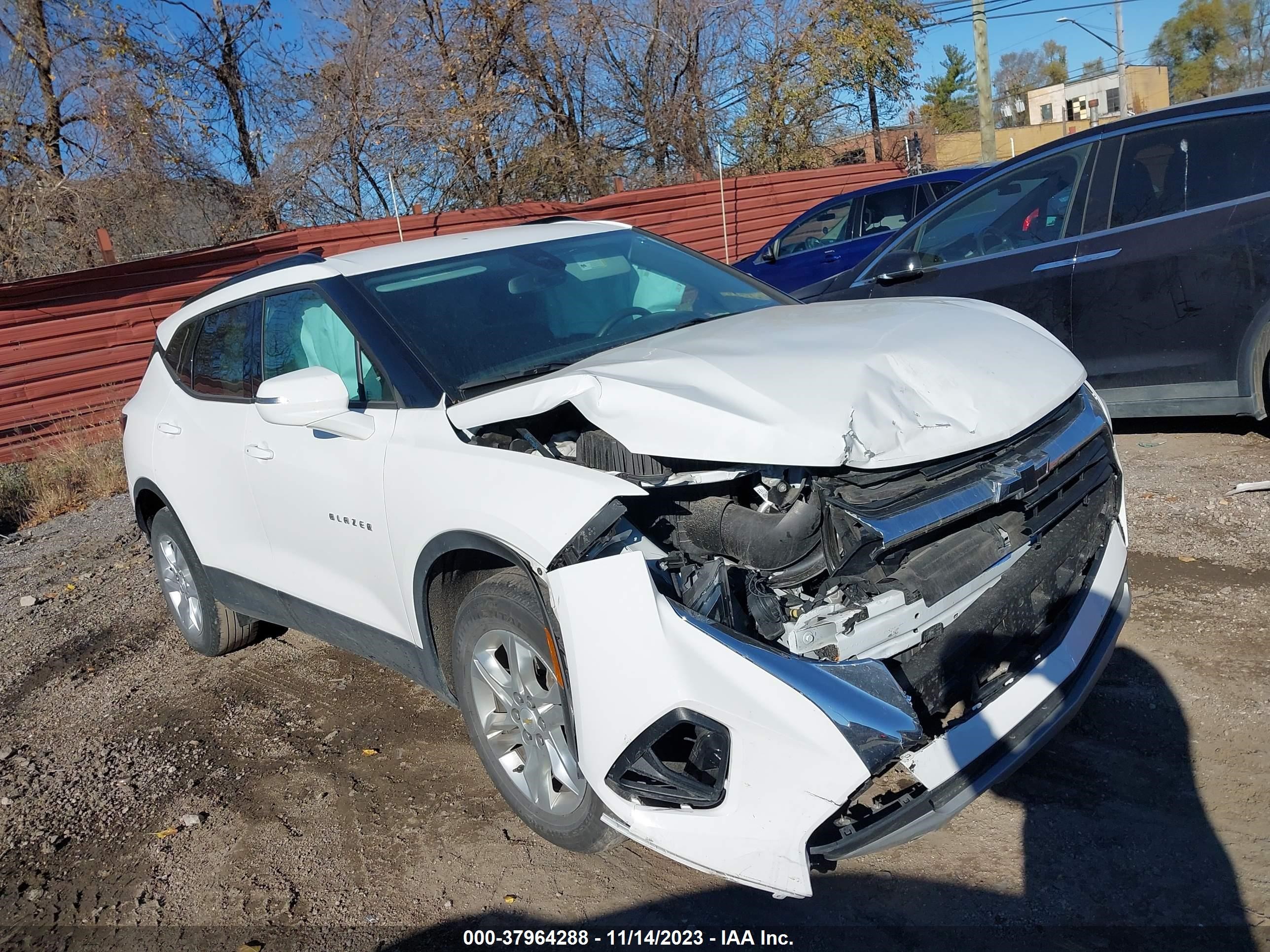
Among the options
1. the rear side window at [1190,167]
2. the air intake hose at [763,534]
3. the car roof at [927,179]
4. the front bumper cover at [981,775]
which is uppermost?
Result: the car roof at [927,179]

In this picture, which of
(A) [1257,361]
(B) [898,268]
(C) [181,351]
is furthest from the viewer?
(B) [898,268]

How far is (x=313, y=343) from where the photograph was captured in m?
3.96

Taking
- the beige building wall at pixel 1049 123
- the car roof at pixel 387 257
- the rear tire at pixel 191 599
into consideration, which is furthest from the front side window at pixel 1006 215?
the beige building wall at pixel 1049 123

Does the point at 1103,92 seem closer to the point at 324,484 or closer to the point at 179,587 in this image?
the point at 179,587

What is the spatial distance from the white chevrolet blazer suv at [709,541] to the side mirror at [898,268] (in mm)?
2088

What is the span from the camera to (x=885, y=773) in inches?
93.5

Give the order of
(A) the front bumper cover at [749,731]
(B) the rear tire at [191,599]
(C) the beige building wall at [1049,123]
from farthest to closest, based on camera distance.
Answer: (C) the beige building wall at [1049,123], (B) the rear tire at [191,599], (A) the front bumper cover at [749,731]

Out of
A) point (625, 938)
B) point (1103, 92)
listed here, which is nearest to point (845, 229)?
point (625, 938)

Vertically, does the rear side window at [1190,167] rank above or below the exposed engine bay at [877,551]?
above

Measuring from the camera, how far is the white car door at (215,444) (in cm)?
425

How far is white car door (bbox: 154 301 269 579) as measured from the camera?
425cm

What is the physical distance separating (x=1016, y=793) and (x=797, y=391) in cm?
140

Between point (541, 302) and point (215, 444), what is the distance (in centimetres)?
158

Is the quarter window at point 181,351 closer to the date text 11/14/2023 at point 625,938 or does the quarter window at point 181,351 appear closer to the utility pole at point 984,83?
the date text 11/14/2023 at point 625,938
